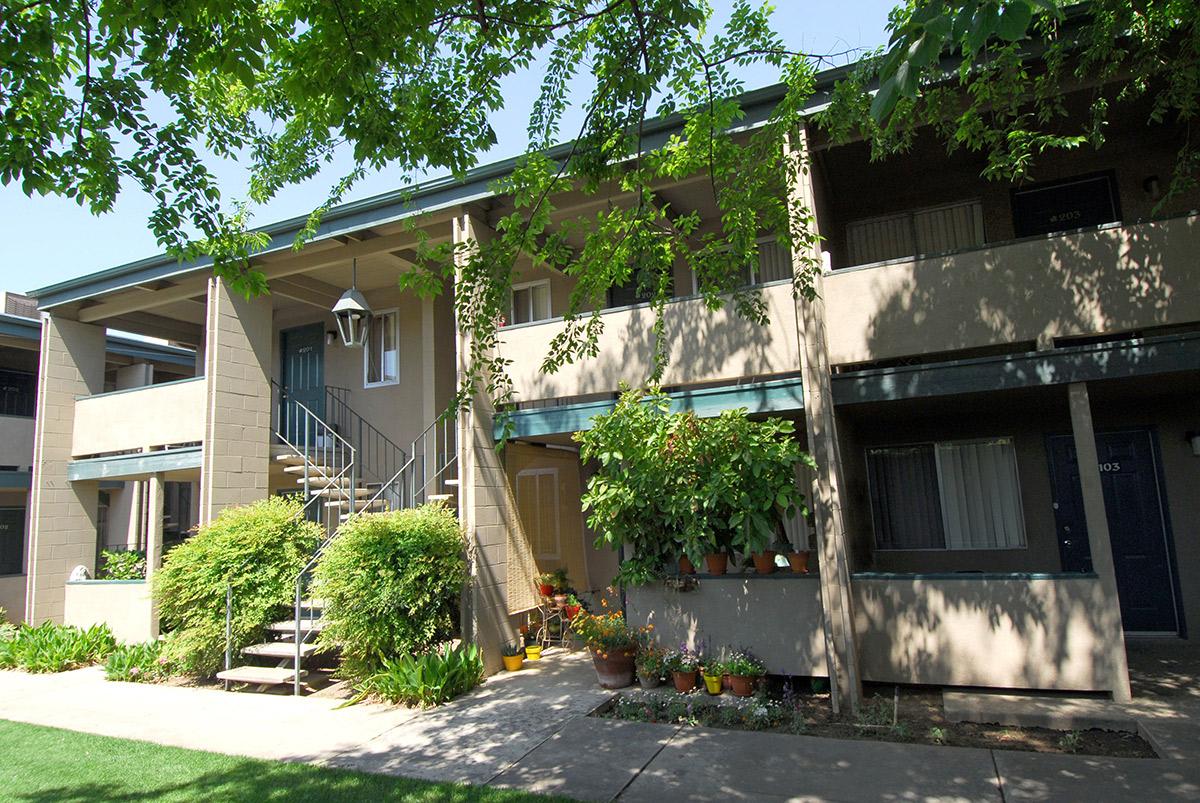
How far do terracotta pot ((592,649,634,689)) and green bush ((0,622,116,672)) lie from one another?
7.88 metres

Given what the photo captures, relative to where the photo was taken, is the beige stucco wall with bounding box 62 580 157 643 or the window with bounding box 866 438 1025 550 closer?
the window with bounding box 866 438 1025 550

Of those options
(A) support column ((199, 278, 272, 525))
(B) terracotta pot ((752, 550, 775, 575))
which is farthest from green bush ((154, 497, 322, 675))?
(B) terracotta pot ((752, 550, 775, 575))

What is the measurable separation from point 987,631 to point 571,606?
534 cm

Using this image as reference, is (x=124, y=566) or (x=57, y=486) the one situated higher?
(x=57, y=486)

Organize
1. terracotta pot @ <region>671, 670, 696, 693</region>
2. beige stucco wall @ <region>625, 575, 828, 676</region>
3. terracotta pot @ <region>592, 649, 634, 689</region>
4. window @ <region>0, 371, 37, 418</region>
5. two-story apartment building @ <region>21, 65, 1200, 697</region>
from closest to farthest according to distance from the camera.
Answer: two-story apartment building @ <region>21, 65, 1200, 697</region> → beige stucco wall @ <region>625, 575, 828, 676</region> → terracotta pot @ <region>671, 670, 696, 693</region> → terracotta pot @ <region>592, 649, 634, 689</region> → window @ <region>0, 371, 37, 418</region>

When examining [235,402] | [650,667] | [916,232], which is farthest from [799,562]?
[235,402]

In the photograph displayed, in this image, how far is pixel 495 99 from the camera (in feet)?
23.7

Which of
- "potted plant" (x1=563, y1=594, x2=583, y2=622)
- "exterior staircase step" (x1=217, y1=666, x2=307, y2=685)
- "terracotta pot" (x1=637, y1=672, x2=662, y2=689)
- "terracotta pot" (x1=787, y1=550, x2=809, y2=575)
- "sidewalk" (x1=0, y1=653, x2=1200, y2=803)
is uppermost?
"terracotta pot" (x1=787, y1=550, x2=809, y2=575)

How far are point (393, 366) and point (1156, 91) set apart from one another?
37.3 feet

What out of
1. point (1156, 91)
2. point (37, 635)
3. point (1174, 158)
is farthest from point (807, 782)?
point (37, 635)

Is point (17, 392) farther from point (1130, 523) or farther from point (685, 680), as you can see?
point (1130, 523)

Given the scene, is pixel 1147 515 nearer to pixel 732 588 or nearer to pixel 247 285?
pixel 732 588

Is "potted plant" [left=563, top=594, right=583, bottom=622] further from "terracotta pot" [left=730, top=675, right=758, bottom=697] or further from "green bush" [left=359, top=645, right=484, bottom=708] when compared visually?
"terracotta pot" [left=730, top=675, right=758, bottom=697]

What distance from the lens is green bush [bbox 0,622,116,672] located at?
10703 millimetres
